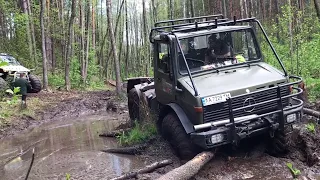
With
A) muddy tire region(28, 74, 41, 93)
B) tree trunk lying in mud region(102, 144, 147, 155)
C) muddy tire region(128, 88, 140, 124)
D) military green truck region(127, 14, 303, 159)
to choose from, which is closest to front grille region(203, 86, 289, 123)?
military green truck region(127, 14, 303, 159)

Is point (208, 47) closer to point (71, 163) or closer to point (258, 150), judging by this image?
point (258, 150)

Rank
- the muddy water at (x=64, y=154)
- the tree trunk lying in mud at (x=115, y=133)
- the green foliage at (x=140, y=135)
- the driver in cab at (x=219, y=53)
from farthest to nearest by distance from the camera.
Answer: the tree trunk lying in mud at (x=115, y=133) → the green foliage at (x=140, y=135) → the driver in cab at (x=219, y=53) → the muddy water at (x=64, y=154)

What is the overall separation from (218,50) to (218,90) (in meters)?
1.23

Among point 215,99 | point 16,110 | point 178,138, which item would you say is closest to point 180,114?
point 178,138

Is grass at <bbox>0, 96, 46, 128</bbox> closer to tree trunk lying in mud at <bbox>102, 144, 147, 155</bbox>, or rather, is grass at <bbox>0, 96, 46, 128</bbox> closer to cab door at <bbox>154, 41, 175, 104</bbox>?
tree trunk lying in mud at <bbox>102, 144, 147, 155</bbox>

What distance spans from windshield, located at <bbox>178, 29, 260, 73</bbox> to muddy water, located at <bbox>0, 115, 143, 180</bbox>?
Answer: 7.10 ft

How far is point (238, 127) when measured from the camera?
5535mm

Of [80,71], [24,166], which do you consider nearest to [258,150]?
[24,166]

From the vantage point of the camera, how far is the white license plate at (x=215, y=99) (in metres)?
5.57

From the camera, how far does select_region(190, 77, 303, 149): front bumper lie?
539cm

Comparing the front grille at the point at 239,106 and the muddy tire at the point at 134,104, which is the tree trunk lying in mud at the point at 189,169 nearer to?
the front grille at the point at 239,106

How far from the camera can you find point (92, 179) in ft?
→ 19.8

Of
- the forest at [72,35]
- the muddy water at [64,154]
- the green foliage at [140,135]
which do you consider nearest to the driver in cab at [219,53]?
the green foliage at [140,135]

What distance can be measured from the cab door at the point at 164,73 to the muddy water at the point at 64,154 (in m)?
1.36
